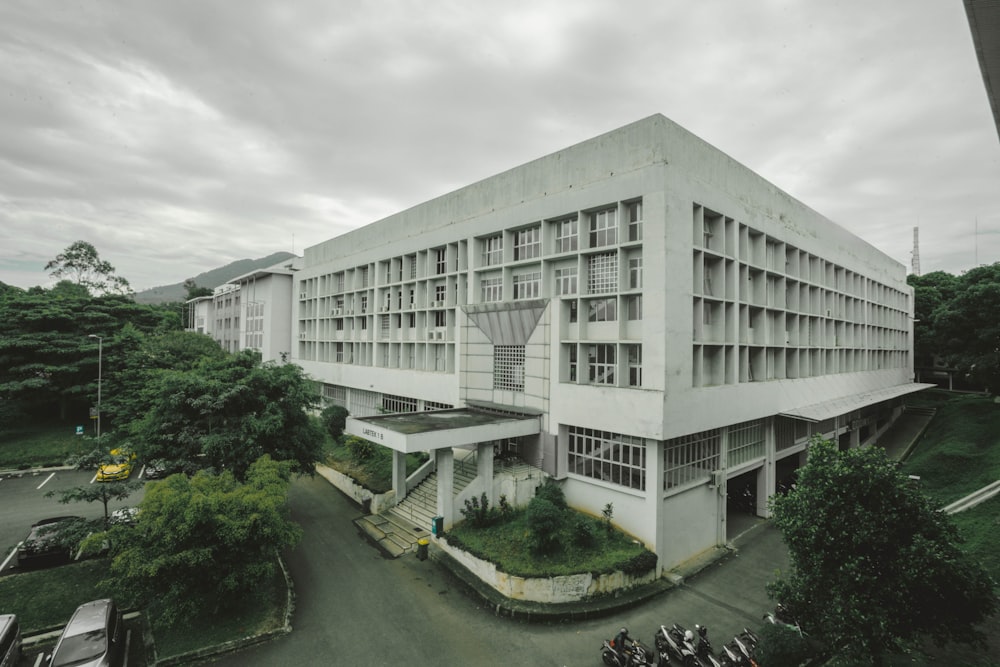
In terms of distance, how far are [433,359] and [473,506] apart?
10.8 metres

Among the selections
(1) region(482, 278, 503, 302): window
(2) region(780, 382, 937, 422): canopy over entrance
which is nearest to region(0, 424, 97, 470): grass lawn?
(1) region(482, 278, 503, 302): window

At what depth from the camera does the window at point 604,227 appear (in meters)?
17.4

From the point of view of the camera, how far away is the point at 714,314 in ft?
60.9

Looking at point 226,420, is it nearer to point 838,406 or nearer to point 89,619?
point 89,619

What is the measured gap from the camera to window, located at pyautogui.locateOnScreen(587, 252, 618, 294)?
57.3 ft

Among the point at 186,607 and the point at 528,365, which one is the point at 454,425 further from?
the point at 186,607

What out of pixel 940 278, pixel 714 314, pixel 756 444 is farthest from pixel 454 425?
pixel 940 278

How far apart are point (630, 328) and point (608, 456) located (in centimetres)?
487

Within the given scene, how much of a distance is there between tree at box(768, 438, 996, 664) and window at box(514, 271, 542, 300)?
1252 cm

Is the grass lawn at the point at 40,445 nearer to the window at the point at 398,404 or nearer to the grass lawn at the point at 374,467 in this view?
the grass lawn at the point at 374,467

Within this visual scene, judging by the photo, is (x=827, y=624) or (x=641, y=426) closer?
(x=827, y=624)

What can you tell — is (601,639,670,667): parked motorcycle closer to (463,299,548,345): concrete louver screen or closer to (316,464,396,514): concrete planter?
(463,299,548,345): concrete louver screen

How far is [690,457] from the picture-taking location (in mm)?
17391

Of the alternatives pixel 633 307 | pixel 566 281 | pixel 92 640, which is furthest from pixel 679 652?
pixel 92 640
